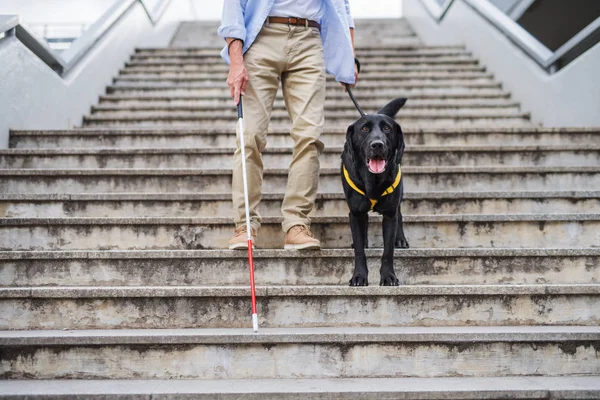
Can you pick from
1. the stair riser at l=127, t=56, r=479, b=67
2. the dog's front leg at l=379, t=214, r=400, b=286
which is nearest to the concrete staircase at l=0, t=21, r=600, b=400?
the dog's front leg at l=379, t=214, r=400, b=286

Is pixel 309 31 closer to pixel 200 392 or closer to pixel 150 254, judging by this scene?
pixel 150 254

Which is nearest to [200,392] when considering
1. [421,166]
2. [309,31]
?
[309,31]

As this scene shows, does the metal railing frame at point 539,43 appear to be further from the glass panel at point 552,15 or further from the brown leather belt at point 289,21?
the brown leather belt at point 289,21

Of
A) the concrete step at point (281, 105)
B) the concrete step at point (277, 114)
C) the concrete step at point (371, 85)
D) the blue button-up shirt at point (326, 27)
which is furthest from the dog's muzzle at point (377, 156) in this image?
the concrete step at point (371, 85)

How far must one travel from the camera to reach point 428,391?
227 centimetres

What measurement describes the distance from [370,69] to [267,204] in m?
3.68

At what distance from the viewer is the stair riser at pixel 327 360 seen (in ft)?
8.24

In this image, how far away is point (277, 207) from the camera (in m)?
3.84

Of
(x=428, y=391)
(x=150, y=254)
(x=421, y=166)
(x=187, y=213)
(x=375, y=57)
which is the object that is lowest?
(x=428, y=391)

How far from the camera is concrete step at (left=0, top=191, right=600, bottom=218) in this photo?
148 inches

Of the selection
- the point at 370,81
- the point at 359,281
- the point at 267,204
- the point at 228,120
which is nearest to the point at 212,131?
the point at 228,120

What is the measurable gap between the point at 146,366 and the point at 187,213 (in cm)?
144

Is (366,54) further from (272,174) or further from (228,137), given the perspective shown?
(272,174)

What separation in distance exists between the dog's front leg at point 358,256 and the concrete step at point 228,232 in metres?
0.47
